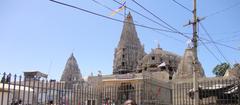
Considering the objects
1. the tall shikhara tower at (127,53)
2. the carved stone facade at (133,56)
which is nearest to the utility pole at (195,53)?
the carved stone facade at (133,56)

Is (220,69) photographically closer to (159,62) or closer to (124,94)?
(159,62)

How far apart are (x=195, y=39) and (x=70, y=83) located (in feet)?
21.1

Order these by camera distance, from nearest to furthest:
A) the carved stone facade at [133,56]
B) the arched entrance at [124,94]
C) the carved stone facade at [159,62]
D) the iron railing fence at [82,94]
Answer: the iron railing fence at [82,94] < the arched entrance at [124,94] < the carved stone facade at [159,62] < the carved stone facade at [133,56]

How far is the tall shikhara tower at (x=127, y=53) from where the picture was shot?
210 feet

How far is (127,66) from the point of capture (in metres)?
63.8

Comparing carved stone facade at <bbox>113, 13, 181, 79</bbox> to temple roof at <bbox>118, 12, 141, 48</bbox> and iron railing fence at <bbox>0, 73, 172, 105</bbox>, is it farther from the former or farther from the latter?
iron railing fence at <bbox>0, 73, 172, 105</bbox>

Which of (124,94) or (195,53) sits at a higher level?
(195,53)

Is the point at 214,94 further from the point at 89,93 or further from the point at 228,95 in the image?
the point at 89,93

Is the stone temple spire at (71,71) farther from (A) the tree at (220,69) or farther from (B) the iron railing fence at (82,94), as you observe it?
(B) the iron railing fence at (82,94)

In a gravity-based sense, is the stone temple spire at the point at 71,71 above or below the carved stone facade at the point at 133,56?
below

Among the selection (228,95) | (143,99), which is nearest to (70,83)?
(143,99)

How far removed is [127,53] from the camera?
211 feet

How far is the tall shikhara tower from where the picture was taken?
6400 cm

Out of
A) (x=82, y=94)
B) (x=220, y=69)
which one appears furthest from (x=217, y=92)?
(x=220, y=69)
